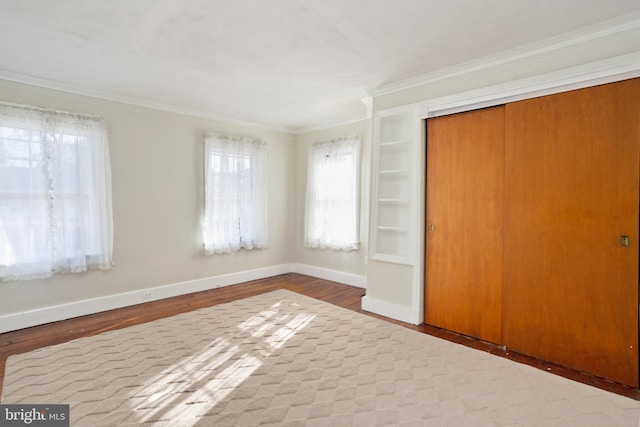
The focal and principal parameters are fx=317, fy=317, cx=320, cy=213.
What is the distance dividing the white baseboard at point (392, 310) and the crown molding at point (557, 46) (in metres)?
2.51

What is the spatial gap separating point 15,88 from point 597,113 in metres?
5.46

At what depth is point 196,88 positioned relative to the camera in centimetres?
379

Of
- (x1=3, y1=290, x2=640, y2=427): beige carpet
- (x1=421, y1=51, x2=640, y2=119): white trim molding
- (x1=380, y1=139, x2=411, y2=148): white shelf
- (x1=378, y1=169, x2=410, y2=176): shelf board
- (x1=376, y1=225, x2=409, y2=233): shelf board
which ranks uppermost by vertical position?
(x1=421, y1=51, x2=640, y2=119): white trim molding

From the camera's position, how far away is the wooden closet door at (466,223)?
9.98 ft

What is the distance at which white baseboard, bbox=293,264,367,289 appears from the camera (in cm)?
504

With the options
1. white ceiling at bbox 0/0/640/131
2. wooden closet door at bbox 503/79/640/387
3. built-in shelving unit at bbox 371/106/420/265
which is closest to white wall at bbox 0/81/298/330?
white ceiling at bbox 0/0/640/131

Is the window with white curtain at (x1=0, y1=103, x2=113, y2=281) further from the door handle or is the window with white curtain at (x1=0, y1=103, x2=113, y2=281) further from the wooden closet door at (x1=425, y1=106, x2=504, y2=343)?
the door handle

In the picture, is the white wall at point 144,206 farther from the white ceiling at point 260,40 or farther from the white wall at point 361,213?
the white wall at point 361,213

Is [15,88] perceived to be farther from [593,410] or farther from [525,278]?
[593,410]

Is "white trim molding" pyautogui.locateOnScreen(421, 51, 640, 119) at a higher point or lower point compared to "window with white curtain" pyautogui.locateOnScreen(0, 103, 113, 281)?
higher

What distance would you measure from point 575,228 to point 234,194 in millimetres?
4269

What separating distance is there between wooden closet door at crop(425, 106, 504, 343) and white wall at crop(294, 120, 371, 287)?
4.60ft

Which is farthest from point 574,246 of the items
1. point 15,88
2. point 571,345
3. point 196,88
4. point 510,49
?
point 15,88

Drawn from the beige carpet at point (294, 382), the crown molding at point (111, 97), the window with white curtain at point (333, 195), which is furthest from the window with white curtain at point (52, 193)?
the window with white curtain at point (333, 195)
